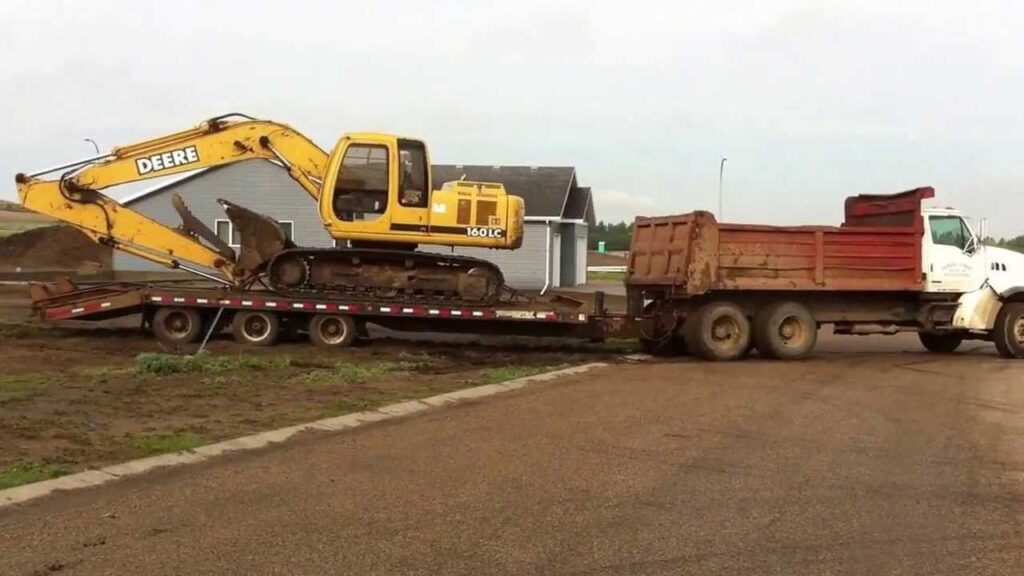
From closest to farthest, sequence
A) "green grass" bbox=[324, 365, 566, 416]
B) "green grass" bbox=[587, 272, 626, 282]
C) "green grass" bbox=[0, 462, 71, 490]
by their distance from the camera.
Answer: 1. "green grass" bbox=[0, 462, 71, 490]
2. "green grass" bbox=[324, 365, 566, 416]
3. "green grass" bbox=[587, 272, 626, 282]

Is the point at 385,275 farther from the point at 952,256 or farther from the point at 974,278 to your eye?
the point at 974,278

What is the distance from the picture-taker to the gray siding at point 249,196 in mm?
37469

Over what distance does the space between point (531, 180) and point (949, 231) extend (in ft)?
78.0

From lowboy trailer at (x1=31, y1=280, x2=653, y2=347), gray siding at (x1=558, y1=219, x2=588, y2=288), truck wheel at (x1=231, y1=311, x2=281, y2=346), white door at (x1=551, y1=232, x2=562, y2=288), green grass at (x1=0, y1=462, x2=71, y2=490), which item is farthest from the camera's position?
gray siding at (x1=558, y1=219, x2=588, y2=288)

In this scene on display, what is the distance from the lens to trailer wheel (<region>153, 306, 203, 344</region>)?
16625 millimetres

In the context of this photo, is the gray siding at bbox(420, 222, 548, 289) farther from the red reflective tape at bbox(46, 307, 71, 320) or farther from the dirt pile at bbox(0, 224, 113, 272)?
the dirt pile at bbox(0, 224, 113, 272)

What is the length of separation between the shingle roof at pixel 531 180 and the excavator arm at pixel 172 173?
20285 mm

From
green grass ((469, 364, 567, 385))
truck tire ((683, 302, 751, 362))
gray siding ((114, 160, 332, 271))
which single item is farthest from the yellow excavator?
gray siding ((114, 160, 332, 271))

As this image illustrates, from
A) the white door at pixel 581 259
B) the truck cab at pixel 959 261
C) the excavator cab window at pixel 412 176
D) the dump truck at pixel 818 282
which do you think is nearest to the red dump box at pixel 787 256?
the dump truck at pixel 818 282

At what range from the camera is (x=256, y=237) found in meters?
17.1

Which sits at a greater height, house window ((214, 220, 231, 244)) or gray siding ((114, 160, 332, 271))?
gray siding ((114, 160, 332, 271))

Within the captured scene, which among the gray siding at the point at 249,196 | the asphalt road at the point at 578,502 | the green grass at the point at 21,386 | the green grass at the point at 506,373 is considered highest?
the gray siding at the point at 249,196

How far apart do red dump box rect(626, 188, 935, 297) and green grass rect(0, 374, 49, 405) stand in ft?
32.2

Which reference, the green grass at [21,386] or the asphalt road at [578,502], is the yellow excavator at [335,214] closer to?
the green grass at [21,386]
